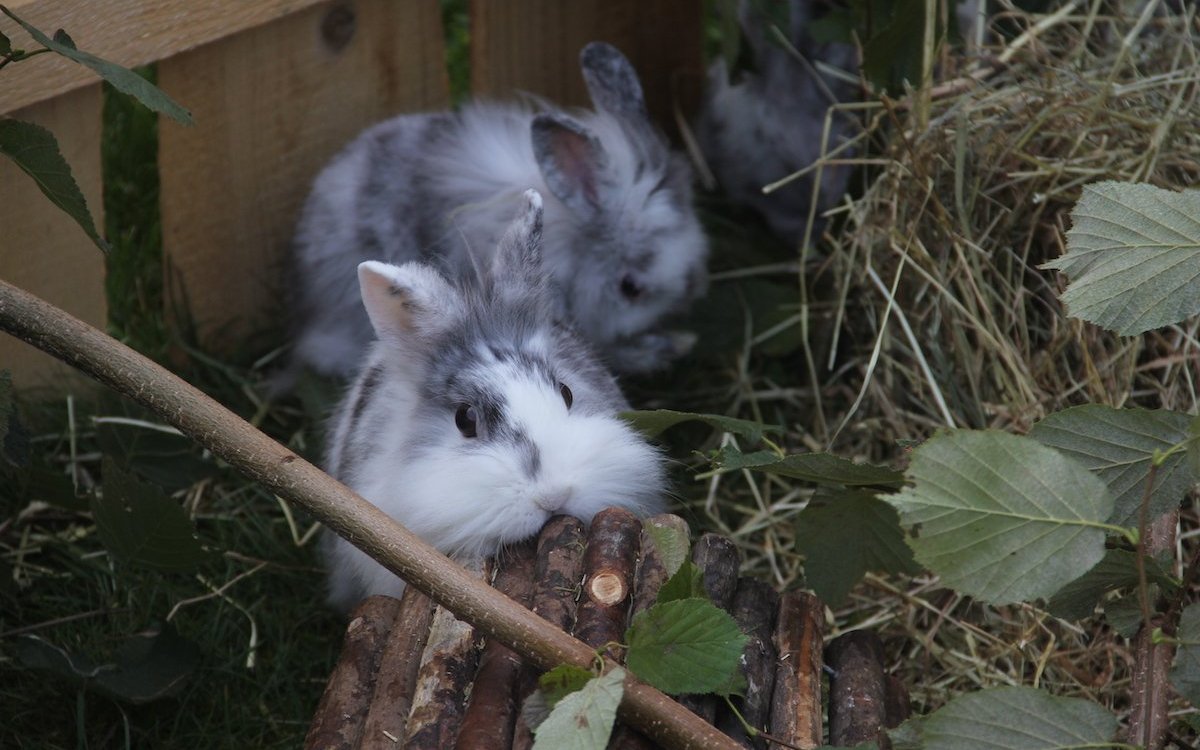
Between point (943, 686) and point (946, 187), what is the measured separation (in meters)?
1.17

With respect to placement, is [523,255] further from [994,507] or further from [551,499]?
[994,507]

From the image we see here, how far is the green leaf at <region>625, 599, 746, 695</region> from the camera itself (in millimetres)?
1808

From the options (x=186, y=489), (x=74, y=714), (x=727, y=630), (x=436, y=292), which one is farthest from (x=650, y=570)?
(x=186, y=489)

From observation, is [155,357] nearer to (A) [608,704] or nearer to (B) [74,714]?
(B) [74,714]

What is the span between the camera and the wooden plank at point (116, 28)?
265 centimetres

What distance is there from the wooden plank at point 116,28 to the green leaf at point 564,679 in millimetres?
1620

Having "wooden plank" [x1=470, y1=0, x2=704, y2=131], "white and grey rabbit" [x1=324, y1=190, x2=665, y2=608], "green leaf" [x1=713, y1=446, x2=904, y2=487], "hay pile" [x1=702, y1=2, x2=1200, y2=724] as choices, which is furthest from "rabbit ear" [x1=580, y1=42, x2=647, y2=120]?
"green leaf" [x1=713, y1=446, x2=904, y2=487]

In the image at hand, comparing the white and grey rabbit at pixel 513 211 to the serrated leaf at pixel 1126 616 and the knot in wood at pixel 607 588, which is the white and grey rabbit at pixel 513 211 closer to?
the knot in wood at pixel 607 588

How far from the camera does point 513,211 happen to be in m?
3.34

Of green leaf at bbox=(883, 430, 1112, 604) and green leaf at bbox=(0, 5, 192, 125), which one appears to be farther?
green leaf at bbox=(0, 5, 192, 125)

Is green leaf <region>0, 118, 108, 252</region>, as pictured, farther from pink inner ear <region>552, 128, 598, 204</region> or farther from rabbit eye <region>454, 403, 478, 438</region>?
pink inner ear <region>552, 128, 598, 204</region>

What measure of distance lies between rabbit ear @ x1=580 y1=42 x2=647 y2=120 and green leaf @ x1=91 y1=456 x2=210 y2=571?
1.58 meters

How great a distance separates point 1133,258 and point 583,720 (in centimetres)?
100

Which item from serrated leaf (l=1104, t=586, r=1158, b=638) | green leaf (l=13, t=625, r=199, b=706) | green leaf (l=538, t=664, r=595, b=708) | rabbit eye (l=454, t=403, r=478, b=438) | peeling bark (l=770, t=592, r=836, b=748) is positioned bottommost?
green leaf (l=13, t=625, r=199, b=706)
